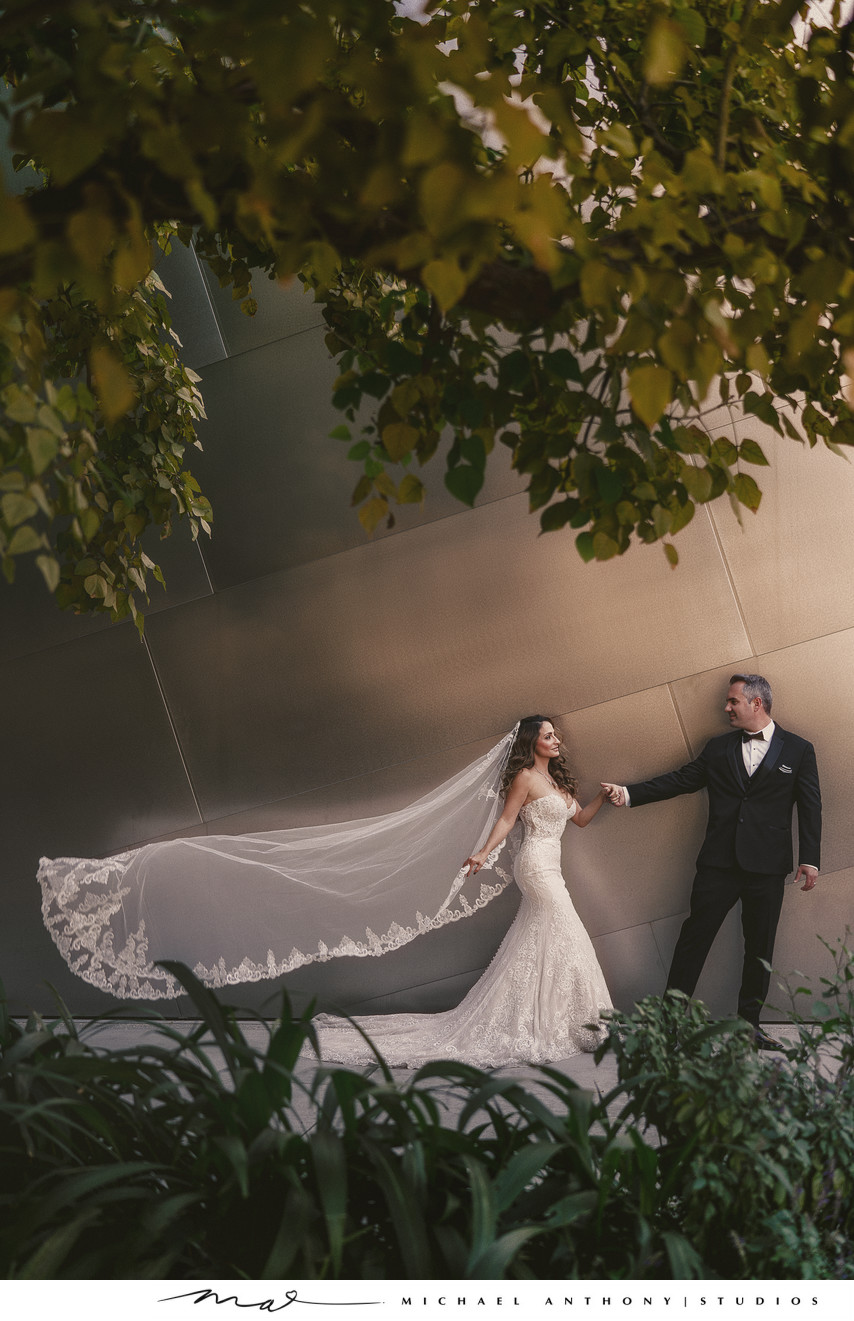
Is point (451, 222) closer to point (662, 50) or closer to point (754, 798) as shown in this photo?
point (662, 50)

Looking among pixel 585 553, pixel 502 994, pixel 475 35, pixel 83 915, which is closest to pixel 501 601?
pixel 502 994

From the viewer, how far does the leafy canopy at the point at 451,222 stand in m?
0.85

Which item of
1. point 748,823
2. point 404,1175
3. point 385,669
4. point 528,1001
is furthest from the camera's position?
point 385,669

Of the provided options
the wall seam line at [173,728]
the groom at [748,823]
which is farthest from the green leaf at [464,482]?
the wall seam line at [173,728]

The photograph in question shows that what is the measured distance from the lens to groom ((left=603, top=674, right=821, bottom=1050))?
372 cm

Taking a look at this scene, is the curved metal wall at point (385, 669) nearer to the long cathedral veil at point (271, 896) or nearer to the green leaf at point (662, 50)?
the long cathedral veil at point (271, 896)

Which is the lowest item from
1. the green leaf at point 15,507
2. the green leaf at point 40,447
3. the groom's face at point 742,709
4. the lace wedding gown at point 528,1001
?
the lace wedding gown at point 528,1001

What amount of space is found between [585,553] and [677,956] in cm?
291

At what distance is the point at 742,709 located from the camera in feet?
12.5

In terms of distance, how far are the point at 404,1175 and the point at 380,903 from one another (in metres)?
2.66

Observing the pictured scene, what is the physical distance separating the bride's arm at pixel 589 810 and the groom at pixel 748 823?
0.19ft

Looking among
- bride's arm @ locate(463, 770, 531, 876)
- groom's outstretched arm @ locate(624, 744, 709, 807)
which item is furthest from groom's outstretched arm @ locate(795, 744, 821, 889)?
bride's arm @ locate(463, 770, 531, 876)

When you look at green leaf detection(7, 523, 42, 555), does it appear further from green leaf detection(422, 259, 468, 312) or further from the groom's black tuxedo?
the groom's black tuxedo

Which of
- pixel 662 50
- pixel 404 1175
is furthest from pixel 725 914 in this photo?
pixel 662 50
